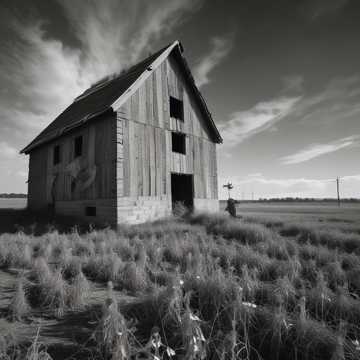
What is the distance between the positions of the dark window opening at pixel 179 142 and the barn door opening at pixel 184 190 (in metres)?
1.45

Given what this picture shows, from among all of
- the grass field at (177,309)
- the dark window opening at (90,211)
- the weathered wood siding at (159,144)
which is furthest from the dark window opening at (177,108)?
the grass field at (177,309)

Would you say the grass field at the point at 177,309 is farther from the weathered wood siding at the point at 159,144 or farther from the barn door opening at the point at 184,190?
the barn door opening at the point at 184,190

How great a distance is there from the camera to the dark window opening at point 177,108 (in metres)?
12.4

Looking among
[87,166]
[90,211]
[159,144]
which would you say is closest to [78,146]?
[87,166]

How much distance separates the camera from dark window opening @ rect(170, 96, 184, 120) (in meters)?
12.4

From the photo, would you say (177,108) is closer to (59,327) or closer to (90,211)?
(90,211)

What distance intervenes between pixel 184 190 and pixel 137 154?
12.5 feet

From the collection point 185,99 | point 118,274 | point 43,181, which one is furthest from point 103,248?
point 43,181

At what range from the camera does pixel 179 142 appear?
13.4 metres

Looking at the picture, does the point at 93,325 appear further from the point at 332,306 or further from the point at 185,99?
the point at 185,99

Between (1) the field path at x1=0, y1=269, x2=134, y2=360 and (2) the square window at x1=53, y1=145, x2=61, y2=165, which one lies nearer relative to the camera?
(1) the field path at x1=0, y1=269, x2=134, y2=360

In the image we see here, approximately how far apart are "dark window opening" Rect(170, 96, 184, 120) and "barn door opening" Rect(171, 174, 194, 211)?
3205 mm

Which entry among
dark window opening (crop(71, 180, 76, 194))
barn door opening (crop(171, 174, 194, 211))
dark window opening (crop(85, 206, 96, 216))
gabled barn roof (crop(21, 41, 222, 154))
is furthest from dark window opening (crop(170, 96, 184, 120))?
dark window opening (crop(85, 206, 96, 216))

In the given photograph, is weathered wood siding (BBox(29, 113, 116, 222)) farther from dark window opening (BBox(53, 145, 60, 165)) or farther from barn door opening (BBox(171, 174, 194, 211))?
barn door opening (BBox(171, 174, 194, 211))
